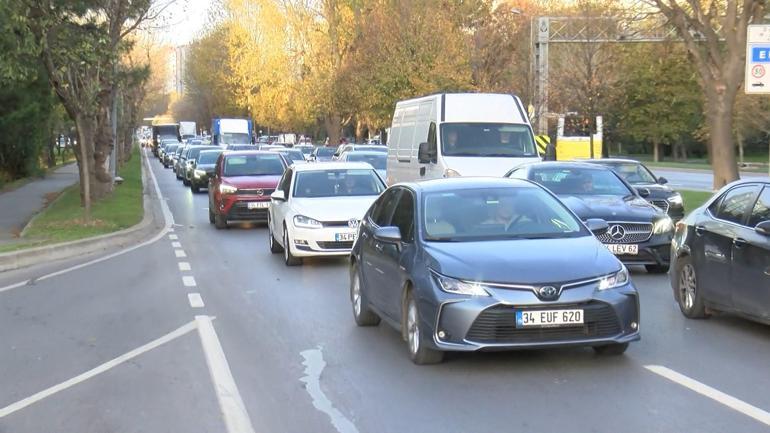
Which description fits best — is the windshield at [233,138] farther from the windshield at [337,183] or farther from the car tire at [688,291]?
the car tire at [688,291]

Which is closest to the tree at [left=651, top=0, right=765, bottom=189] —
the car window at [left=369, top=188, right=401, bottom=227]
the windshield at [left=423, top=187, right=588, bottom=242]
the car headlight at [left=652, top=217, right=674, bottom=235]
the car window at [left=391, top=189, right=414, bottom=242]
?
the car headlight at [left=652, top=217, right=674, bottom=235]

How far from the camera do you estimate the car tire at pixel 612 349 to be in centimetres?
749

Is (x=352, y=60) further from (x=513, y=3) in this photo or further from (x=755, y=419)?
(x=755, y=419)

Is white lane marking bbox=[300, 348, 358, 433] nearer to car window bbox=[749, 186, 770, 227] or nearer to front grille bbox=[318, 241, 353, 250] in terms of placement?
car window bbox=[749, 186, 770, 227]

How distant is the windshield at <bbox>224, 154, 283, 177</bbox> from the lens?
22906mm

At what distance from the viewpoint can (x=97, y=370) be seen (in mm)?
7699

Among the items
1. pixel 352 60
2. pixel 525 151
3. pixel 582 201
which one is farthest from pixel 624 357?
pixel 352 60

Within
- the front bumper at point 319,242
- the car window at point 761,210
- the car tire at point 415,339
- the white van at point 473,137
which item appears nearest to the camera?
the car tire at point 415,339

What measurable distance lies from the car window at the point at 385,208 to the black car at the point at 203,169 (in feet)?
85.9

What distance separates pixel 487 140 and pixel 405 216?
1167cm

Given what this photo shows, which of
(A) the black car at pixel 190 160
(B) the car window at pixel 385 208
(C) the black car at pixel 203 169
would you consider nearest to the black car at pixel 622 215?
(B) the car window at pixel 385 208

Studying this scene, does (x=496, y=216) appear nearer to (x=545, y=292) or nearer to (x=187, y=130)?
(x=545, y=292)

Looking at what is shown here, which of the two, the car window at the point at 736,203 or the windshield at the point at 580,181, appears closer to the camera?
the car window at the point at 736,203

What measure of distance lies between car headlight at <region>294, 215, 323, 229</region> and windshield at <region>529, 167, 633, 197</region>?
3.29 m
